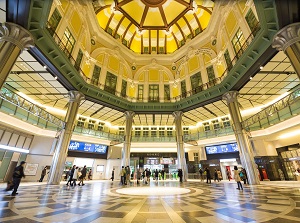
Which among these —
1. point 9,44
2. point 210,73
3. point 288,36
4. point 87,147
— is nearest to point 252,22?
point 288,36

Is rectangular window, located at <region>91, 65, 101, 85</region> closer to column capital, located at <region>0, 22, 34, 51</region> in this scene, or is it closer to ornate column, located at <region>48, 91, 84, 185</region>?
ornate column, located at <region>48, 91, 84, 185</region>

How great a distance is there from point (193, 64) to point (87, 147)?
760 inches

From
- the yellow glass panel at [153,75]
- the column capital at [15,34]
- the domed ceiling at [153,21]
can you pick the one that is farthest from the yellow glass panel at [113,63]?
the column capital at [15,34]

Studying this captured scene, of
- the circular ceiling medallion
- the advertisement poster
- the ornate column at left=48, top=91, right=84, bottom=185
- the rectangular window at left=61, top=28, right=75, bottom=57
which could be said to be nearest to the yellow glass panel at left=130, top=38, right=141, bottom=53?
the circular ceiling medallion

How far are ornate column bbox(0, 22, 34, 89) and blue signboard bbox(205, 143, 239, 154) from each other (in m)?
23.7

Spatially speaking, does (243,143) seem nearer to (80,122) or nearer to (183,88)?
(183,88)

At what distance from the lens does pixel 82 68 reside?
53.2 ft

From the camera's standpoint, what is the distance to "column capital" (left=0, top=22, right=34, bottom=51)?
24.0 ft

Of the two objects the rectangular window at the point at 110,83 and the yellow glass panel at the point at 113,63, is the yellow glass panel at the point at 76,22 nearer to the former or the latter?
the yellow glass panel at the point at 113,63

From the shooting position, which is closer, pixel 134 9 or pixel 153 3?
pixel 153 3

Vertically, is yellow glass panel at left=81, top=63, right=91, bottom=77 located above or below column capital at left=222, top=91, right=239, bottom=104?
above

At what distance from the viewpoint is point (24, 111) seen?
46.9ft

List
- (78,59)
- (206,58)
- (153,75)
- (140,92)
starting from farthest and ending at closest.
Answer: (153,75), (140,92), (206,58), (78,59)

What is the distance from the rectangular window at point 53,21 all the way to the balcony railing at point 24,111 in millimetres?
5552
